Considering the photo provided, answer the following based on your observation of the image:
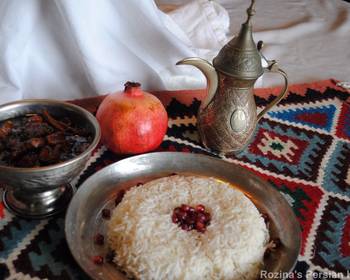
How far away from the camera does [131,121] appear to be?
2.56 ft

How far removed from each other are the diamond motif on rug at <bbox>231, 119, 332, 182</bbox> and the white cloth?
0.76ft

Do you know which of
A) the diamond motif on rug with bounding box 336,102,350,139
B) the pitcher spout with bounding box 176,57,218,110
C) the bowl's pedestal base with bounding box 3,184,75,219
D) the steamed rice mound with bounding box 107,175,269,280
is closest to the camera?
the steamed rice mound with bounding box 107,175,269,280

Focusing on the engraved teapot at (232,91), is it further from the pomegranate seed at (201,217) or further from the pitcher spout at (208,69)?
the pomegranate seed at (201,217)

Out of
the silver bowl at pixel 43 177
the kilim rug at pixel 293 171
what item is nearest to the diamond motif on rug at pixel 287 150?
the kilim rug at pixel 293 171

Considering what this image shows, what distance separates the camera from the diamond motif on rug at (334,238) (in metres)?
0.63

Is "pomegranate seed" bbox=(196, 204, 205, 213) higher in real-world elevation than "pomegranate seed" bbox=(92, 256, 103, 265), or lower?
lower

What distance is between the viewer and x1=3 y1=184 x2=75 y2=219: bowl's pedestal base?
0.65 m

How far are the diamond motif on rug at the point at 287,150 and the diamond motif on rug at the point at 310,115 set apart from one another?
31 millimetres

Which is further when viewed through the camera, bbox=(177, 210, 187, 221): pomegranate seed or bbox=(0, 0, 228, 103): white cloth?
bbox=(0, 0, 228, 103): white cloth

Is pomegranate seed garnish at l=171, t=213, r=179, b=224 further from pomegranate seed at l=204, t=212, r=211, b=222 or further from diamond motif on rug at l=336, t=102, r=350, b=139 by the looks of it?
diamond motif on rug at l=336, t=102, r=350, b=139

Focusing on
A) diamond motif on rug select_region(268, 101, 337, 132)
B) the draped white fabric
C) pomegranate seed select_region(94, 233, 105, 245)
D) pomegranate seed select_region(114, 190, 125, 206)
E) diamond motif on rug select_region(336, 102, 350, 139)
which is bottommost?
diamond motif on rug select_region(336, 102, 350, 139)

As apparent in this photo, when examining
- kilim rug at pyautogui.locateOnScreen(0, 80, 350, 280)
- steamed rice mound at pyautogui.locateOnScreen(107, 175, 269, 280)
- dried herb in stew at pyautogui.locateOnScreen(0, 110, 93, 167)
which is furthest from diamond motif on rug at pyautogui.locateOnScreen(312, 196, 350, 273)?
dried herb in stew at pyautogui.locateOnScreen(0, 110, 93, 167)

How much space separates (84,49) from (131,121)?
0.72ft

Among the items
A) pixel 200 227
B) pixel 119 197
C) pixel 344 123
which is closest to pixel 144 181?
Answer: pixel 119 197
